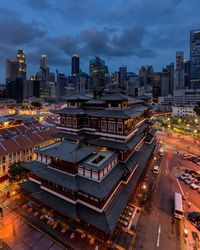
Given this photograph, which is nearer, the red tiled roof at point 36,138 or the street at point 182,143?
the red tiled roof at point 36,138

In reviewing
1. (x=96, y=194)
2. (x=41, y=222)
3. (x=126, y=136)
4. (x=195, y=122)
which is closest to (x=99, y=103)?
(x=126, y=136)

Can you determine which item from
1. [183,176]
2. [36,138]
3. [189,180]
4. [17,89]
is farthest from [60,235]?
[17,89]

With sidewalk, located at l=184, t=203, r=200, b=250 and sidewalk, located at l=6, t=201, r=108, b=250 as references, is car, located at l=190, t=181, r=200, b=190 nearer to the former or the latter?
sidewalk, located at l=184, t=203, r=200, b=250

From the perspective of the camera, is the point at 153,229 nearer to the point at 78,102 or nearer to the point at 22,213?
the point at 22,213

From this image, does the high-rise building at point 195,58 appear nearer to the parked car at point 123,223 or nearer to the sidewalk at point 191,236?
the sidewalk at point 191,236

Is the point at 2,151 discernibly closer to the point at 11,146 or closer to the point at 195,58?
the point at 11,146

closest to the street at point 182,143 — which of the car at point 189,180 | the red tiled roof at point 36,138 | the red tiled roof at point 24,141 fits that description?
the car at point 189,180

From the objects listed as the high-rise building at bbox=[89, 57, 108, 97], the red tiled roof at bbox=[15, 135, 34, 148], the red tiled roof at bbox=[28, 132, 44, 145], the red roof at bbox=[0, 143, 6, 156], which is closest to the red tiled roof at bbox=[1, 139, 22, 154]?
the red roof at bbox=[0, 143, 6, 156]
